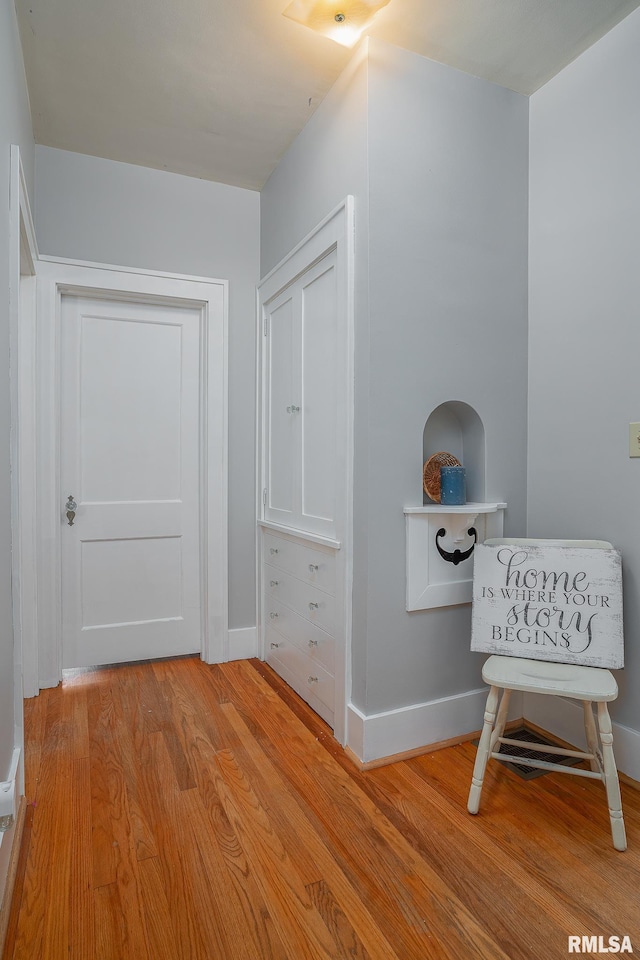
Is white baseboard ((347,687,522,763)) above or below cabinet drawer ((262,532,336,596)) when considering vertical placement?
below

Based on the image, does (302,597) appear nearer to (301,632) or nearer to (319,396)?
(301,632)

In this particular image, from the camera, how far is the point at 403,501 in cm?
205

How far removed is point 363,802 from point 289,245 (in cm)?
236

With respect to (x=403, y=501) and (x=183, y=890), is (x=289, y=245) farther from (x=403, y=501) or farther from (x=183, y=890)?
(x=183, y=890)

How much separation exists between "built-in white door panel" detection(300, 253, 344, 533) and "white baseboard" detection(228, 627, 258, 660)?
910 millimetres

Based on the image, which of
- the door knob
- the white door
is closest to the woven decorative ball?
the white door

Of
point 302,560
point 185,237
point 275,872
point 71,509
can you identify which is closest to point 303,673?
point 302,560

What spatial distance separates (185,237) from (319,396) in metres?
1.28

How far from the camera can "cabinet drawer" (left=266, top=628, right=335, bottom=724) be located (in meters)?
2.30

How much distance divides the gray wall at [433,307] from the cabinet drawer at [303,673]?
1.04ft

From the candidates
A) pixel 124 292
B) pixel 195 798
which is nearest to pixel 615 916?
pixel 195 798

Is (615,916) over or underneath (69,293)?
underneath

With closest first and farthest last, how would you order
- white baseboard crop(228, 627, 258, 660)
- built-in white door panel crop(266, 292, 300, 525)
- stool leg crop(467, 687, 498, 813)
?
stool leg crop(467, 687, 498, 813)
built-in white door panel crop(266, 292, 300, 525)
white baseboard crop(228, 627, 258, 660)

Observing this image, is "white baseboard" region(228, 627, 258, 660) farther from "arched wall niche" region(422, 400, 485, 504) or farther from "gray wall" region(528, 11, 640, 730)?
"gray wall" region(528, 11, 640, 730)
